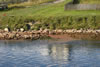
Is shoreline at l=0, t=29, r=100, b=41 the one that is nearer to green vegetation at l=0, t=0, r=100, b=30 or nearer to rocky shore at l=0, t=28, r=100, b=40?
rocky shore at l=0, t=28, r=100, b=40

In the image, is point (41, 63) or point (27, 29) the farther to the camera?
point (27, 29)

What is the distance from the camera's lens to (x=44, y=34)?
4412cm

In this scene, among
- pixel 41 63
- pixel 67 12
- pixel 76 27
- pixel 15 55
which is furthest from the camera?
pixel 67 12

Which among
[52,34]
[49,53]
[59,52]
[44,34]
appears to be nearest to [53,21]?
[52,34]

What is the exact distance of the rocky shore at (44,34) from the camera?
1672 inches

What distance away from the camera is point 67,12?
54906 millimetres

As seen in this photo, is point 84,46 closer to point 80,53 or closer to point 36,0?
point 80,53

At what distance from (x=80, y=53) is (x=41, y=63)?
17.5 ft

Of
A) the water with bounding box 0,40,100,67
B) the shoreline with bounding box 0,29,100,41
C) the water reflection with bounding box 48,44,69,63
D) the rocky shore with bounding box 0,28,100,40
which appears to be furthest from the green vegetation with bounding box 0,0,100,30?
the water reflection with bounding box 48,44,69,63

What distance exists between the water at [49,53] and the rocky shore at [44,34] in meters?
2.42

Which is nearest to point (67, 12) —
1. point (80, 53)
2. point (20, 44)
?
point (20, 44)

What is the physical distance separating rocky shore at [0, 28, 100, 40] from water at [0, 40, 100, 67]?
242cm

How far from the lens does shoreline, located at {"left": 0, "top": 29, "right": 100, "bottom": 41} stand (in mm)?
42344

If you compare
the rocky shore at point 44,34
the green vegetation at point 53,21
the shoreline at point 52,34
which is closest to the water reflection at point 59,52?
the shoreline at point 52,34
